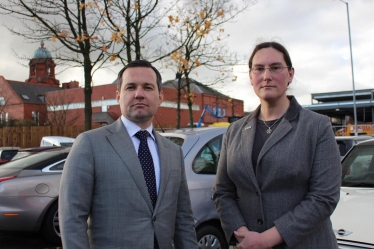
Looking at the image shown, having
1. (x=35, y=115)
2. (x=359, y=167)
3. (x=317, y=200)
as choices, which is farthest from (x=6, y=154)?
(x=35, y=115)

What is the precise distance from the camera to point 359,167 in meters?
4.68

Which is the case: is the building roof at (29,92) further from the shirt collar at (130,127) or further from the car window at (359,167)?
the shirt collar at (130,127)

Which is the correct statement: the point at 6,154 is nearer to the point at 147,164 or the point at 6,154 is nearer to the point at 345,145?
the point at 345,145

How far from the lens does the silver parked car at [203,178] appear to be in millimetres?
4164

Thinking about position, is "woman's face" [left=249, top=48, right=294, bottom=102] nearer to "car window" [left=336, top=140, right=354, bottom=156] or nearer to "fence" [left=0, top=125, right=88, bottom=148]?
"car window" [left=336, top=140, right=354, bottom=156]

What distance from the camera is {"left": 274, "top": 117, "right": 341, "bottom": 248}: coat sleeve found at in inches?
78.4

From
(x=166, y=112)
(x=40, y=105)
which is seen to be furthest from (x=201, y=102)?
(x=40, y=105)

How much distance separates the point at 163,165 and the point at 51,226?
15.7 feet

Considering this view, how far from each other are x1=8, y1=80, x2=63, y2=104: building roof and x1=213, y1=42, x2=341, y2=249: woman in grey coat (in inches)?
2277

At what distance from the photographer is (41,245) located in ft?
20.7

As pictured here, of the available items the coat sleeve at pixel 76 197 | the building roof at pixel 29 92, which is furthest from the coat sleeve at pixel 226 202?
the building roof at pixel 29 92

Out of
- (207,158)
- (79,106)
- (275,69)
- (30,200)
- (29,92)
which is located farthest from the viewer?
(29,92)

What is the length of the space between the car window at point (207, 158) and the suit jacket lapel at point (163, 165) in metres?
1.99

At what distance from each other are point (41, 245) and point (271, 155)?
547 centimetres
